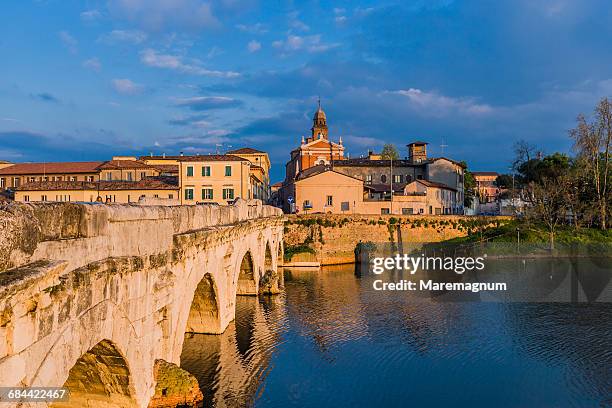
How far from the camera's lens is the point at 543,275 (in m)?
46.3

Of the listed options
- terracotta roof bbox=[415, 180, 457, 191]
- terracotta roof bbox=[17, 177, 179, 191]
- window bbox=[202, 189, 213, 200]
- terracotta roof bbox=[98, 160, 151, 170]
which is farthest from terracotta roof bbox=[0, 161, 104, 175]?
terracotta roof bbox=[415, 180, 457, 191]

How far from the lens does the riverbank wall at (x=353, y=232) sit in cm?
5925

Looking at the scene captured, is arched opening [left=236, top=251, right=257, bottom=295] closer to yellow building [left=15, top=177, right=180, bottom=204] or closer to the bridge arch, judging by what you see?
the bridge arch

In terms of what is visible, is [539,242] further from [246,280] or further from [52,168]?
[52,168]

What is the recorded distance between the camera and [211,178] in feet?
201

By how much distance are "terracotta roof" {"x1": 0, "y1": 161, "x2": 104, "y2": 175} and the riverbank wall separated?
110 ft

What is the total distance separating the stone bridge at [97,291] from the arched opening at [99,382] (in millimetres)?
22

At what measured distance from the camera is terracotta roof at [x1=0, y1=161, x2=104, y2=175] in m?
75.1

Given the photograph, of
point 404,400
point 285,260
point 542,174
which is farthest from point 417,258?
point 404,400

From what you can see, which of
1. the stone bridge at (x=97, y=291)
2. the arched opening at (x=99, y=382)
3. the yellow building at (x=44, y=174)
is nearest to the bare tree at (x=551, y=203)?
the stone bridge at (x=97, y=291)

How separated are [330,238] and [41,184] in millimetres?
34199

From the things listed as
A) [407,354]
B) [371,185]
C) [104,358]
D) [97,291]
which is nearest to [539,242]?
[371,185]

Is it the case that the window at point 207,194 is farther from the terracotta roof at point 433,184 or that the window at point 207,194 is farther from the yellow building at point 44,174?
the terracotta roof at point 433,184

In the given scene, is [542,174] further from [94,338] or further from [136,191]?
[94,338]
